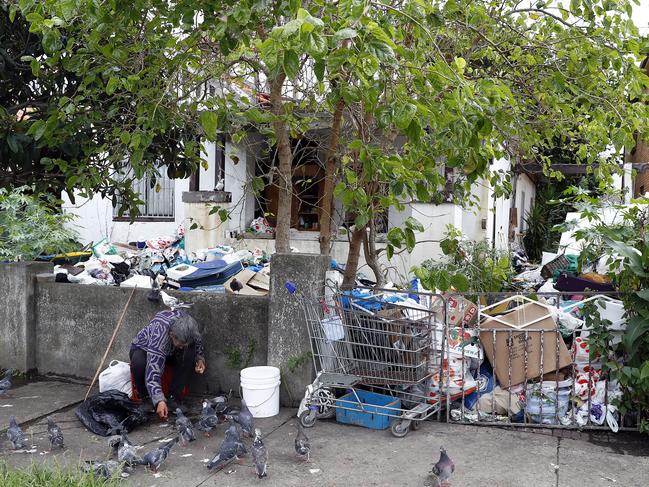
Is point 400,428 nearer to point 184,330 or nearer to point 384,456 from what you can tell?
point 384,456

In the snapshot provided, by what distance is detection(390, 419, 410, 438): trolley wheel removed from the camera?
5.02 m

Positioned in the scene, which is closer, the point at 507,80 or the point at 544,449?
the point at 544,449

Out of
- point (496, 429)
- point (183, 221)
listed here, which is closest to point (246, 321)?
point (496, 429)

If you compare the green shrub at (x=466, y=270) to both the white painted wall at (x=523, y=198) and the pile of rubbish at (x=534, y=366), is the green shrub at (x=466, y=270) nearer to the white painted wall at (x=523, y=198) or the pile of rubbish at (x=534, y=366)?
the pile of rubbish at (x=534, y=366)

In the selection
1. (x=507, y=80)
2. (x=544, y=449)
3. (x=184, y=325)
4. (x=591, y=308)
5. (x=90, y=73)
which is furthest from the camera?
(x=507, y=80)

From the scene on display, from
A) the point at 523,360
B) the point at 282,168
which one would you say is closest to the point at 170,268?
the point at 282,168

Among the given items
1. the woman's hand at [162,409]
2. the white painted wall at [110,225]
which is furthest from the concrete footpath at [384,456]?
the white painted wall at [110,225]

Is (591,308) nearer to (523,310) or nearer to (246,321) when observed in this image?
(523,310)

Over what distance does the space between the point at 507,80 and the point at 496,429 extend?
3.93 meters

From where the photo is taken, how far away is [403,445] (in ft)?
16.0

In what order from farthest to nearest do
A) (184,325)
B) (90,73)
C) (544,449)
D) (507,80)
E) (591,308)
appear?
(507,80), (90,73), (184,325), (591,308), (544,449)

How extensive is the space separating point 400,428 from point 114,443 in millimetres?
2211

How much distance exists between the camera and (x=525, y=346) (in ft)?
17.2

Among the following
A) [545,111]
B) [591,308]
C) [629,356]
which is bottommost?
[629,356]
